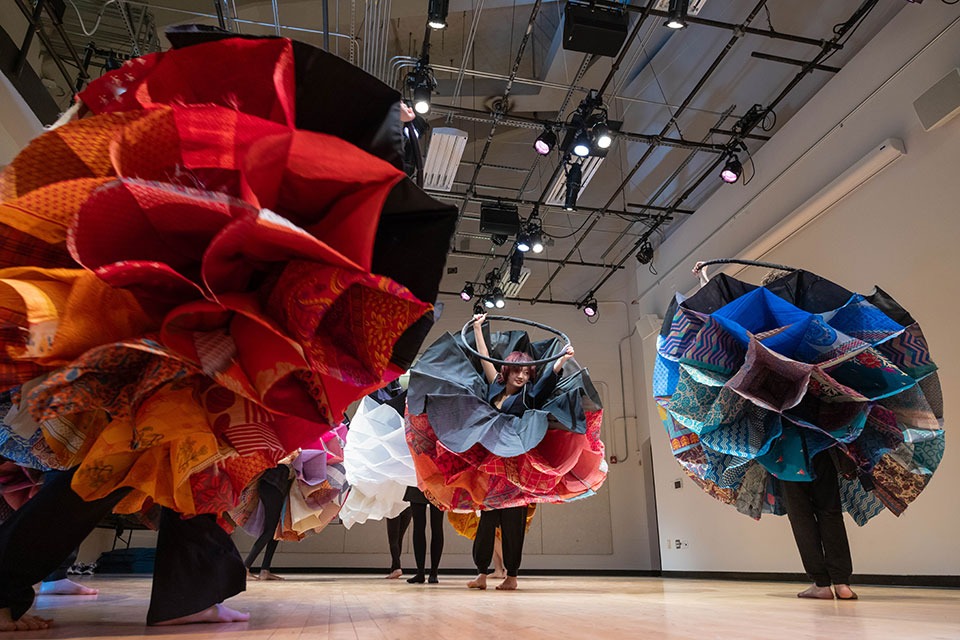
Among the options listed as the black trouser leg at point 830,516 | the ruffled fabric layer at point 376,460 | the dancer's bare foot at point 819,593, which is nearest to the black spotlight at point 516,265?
the ruffled fabric layer at point 376,460

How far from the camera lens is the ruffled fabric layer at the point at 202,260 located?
1017 millimetres

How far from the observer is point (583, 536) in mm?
11211

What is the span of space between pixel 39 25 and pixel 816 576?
6.78 m

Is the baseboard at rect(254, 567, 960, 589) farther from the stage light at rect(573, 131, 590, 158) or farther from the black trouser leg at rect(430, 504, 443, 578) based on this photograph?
the stage light at rect(573, 131, 590, 158)

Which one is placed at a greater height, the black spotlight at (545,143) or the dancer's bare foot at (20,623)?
→ the black spotlight at (545,143)

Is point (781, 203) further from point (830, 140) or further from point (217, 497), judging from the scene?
point (217, 497)

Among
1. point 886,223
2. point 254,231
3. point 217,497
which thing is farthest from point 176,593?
point 886,223

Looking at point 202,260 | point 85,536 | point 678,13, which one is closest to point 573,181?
point 678,13

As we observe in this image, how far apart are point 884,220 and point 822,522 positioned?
11.6 feet

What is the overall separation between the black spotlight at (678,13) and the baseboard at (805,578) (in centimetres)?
471

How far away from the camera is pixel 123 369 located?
3.64 feet

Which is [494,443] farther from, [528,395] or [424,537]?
[424,537]

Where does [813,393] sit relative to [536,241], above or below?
below

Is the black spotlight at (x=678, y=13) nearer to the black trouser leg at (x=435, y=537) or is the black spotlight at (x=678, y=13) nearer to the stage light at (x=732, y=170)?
the stage light at (x=732, y=170)
